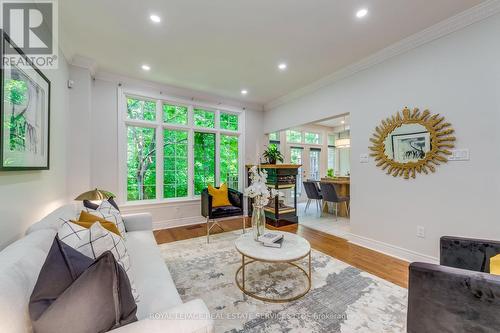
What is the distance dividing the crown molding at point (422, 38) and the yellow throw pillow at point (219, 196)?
268 cm

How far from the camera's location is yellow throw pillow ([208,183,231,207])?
3.82 meters

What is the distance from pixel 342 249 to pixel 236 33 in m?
3.27

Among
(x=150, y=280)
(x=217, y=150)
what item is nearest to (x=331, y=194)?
(x=217, y=150)

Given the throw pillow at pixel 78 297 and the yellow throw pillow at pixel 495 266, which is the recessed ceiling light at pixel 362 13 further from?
the throw pillow at pixel 78 297

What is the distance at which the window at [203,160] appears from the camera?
14.9 feet

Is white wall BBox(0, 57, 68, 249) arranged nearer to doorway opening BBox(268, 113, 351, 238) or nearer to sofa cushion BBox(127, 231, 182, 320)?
sofa cushion BBox(127, 231, 182, 320)

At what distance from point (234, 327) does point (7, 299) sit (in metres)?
1.35

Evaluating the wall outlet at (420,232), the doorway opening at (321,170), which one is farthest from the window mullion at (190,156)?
the wall outlet at (420,232)

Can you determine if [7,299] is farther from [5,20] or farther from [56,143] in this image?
[56,143]

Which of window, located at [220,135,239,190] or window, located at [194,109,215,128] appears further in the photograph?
window, located at [220,135,239,190]

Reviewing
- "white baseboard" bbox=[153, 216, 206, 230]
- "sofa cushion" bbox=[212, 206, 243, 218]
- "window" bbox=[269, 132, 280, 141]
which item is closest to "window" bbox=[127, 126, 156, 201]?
"white baseboard" bbox=[153, 216, 206, 230]

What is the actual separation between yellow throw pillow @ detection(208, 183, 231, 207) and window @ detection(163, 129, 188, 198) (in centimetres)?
84

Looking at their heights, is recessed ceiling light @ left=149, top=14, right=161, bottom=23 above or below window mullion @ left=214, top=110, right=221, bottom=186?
above

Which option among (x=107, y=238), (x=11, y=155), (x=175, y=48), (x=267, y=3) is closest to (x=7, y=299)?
(x=107, y=238)
